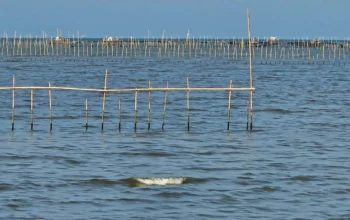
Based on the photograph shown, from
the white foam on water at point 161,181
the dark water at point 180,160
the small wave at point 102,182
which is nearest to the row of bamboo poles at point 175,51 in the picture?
the dark water at point 180,160

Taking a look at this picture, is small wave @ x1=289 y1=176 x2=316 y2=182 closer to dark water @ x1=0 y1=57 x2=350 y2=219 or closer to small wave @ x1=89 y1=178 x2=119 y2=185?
dark water @ x1=0 y1=57 x2=350 y2=219

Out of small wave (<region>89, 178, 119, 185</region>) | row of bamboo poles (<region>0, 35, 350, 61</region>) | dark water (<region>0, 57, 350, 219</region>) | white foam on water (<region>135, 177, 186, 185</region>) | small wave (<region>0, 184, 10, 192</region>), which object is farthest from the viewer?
row of bamboo poles (<region>0, 35, 350, 61</region>)

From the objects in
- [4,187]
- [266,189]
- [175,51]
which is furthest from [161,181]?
[175,51]

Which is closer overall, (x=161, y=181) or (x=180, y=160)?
(x=161, y=181)

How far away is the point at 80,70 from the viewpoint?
66.6 metres

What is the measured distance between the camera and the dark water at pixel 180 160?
1777 cm

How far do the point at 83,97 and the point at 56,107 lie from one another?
4.81 meters

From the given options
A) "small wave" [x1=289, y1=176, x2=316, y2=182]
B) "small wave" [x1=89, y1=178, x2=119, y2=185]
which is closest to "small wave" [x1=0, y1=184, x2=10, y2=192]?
"small wave" [x1=89, y1=178, x2=119, y2=185]

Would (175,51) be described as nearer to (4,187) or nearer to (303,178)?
(303,178)

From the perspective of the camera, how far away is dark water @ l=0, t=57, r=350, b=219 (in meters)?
17.8

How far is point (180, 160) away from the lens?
23.6 metres

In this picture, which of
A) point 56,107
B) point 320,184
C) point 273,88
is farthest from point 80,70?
point 320,184

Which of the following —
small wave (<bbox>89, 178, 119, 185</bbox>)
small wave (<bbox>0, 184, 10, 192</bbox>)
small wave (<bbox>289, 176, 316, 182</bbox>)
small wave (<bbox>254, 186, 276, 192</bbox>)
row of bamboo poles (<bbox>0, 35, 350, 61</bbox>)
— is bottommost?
small wave (<bbox>0, 184, 10, 192</bbox>)

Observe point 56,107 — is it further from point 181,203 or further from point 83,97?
point 181,203
